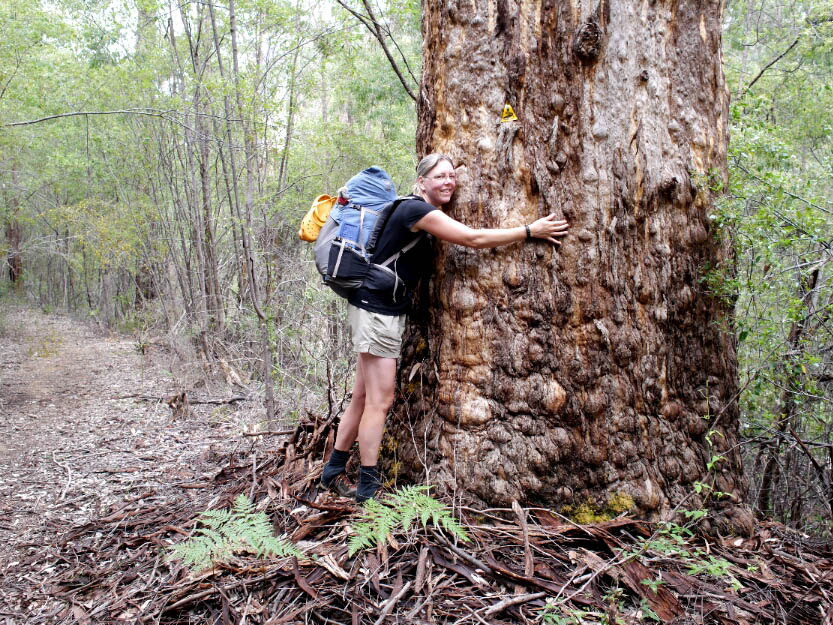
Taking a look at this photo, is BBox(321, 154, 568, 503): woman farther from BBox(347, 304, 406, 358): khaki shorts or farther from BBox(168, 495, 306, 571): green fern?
BBox(168, 495, 306, 571): green fern

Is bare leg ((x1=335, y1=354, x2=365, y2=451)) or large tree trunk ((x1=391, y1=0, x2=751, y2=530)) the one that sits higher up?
large tree trunk ((x1=391, y1=0, x2=751, y2=530))

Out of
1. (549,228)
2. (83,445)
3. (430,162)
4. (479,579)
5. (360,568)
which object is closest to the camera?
(479,579)

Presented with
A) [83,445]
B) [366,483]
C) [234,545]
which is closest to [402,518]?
[366,483]

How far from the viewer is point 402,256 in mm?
3248

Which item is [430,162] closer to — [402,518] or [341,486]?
[402,518]

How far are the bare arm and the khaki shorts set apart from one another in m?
0.59

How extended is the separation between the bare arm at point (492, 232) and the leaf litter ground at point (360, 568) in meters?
1.38

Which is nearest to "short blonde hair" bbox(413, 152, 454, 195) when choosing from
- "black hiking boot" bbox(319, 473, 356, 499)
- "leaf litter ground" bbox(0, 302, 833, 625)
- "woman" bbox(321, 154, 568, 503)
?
"woman" bbox(321, 154, 568, 503)

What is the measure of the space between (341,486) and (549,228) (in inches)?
76.5

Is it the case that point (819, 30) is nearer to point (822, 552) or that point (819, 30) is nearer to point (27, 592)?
point (822, 552)

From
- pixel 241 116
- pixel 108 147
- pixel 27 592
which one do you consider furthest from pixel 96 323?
pixel 27 592

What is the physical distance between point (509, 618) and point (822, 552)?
180 centimetres

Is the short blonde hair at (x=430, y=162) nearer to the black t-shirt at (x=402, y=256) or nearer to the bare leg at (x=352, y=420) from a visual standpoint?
the black t-shirt at (x=402, y=256)

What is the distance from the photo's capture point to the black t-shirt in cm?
308
